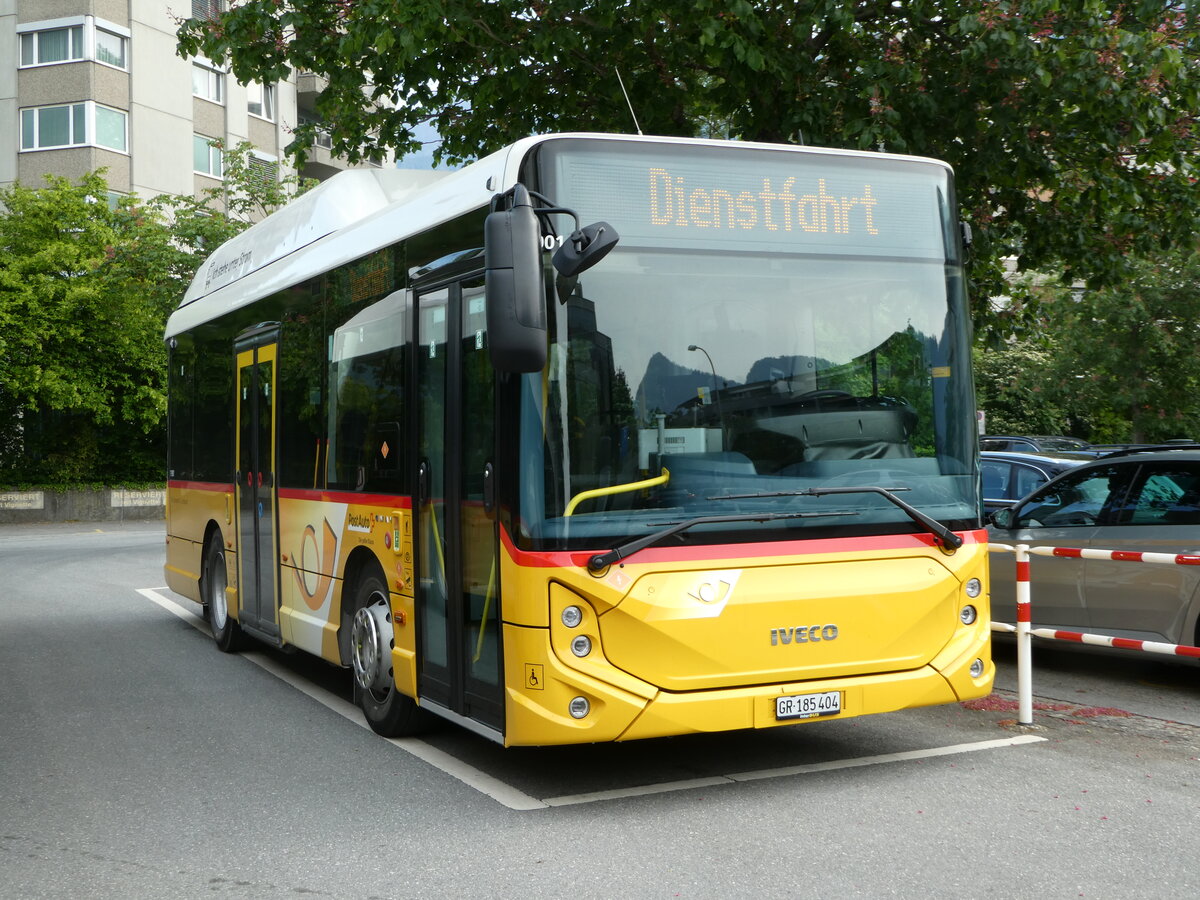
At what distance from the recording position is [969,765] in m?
6.85

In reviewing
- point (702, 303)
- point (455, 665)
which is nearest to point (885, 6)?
point (702, 303)

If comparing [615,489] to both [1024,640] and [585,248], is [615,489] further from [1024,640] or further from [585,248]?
[1024,640]

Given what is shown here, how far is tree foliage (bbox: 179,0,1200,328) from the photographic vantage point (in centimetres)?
1100

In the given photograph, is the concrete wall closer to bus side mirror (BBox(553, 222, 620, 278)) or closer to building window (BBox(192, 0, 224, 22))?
building window (BBox(192, 0, 224, 22))

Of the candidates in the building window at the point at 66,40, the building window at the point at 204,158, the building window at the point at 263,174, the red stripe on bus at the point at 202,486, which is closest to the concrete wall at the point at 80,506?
the building window at the point at 263,174

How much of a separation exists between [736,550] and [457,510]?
1442 millimetres

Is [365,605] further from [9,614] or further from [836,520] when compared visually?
[9,614]

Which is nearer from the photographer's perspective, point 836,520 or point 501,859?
point 501,859

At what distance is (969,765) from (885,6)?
7.95 m

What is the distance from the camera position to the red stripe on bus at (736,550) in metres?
5.79

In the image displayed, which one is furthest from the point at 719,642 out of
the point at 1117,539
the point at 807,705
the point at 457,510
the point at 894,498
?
the point at 1117,539

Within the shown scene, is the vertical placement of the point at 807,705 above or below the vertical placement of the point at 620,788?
above

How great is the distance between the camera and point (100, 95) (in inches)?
1547

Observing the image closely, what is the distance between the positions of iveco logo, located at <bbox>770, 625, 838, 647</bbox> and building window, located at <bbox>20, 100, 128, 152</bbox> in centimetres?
3764
